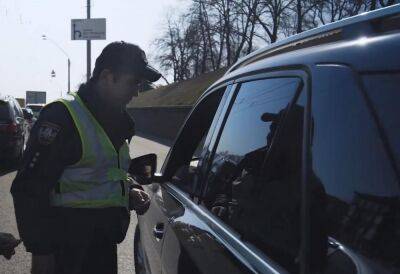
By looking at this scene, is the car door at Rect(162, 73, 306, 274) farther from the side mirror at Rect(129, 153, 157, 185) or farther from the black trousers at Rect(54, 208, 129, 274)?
the side mirror at Rect(129, 153, 157, 185)

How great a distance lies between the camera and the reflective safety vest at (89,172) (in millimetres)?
2611

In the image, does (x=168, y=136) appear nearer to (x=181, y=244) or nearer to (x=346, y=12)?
(x=346, y=12)

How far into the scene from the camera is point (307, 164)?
160cm

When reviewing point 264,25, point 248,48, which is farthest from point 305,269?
point 248,48

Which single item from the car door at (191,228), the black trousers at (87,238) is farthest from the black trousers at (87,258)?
the car door at (191,228)

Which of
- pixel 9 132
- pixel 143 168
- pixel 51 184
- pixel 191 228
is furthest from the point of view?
pixel 9 132

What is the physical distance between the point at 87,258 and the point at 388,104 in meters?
1.92

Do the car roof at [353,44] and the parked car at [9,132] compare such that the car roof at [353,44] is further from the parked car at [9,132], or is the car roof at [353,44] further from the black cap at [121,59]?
the parked car at [9,132]

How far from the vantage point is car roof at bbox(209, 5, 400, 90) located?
138cm

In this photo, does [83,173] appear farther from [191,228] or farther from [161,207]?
[161,207]

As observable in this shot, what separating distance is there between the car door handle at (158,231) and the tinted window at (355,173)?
1.52 meters

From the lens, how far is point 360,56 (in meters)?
1.46

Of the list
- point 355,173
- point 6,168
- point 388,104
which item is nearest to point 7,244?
point 355,173

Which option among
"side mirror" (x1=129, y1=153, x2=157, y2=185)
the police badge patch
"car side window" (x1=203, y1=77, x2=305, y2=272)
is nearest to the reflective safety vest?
the police badge patch
